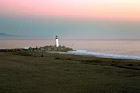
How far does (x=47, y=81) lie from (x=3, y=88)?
2.51 metres

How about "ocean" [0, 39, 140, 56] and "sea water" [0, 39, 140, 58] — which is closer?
"sea water" [0, 39, 140, 58]

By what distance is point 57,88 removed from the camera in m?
9.45

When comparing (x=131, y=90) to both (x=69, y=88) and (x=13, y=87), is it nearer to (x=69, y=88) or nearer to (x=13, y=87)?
(x=69, y=88)

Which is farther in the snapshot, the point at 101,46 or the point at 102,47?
the point at 101,46

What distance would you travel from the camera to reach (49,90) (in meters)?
9.09

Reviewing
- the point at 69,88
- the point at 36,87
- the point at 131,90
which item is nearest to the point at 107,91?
the point at 131,90

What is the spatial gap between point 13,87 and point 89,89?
3.41m

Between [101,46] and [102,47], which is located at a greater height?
[101,46]

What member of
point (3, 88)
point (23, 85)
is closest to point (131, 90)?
point (23, 85)

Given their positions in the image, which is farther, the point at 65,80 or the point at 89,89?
the point at 65,80

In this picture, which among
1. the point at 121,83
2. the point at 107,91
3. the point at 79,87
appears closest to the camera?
the point at 107,91

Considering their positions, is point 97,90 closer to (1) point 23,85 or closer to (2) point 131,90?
(2) point 131,90

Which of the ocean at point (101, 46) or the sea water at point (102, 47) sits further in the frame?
the ocean at point (101, 46)

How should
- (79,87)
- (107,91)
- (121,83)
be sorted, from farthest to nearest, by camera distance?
(121,83)
(79,87)
(107,91)
